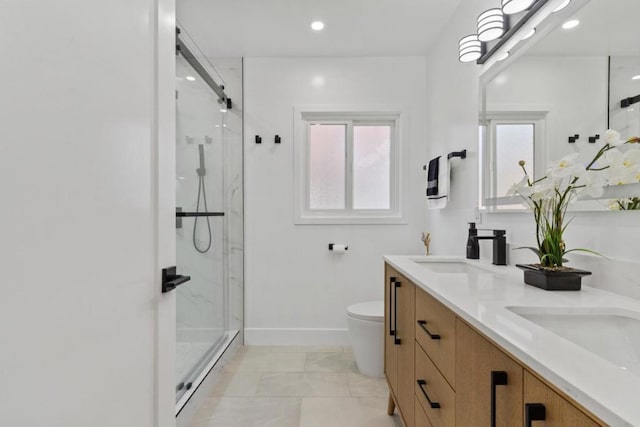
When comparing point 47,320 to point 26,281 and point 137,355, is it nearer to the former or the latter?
point 26,281

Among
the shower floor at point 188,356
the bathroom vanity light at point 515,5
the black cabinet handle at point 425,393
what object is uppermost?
the bathroom vanity light at point 515,5

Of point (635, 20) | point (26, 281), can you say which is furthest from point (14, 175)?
point (635, 20)

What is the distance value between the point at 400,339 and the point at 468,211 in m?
0.96

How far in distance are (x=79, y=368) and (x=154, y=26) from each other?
91cm

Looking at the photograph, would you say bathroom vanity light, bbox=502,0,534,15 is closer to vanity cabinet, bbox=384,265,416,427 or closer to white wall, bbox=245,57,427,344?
vanity cabinet, bbox=384,265,416,427

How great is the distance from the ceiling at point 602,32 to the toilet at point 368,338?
1721 millimetres

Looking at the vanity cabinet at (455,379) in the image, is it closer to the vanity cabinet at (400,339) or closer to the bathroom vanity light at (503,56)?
the vanity cabinet at (400,339)

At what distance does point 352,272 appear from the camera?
2930mm

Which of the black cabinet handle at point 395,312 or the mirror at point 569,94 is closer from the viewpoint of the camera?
the mirror at point 569,94

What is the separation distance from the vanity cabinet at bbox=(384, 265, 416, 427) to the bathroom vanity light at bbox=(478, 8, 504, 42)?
4.14 ft

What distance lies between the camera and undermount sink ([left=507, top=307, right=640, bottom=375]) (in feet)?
2.66

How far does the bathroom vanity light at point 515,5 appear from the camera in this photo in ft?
4.60

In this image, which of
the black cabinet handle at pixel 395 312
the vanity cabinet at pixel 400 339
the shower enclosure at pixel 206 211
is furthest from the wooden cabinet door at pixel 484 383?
the shower enclosure at pixel 206 211

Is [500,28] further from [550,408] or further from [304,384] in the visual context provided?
[304,384]
